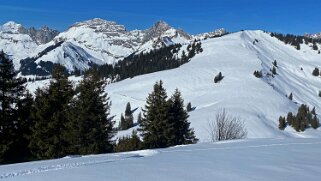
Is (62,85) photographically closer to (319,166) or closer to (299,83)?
(319,166)

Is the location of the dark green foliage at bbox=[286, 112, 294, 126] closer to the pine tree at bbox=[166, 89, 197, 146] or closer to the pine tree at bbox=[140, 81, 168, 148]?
the pine tree at bbox=[166, 89, 197, 146]

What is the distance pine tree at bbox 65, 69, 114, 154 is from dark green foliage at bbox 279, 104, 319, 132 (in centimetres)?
6110

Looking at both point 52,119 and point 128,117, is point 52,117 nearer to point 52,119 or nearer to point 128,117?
point 52,119

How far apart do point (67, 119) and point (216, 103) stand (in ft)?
235

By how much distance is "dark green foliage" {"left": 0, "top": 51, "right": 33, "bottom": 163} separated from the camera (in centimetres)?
3055

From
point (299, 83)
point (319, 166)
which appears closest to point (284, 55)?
point (299, 83)

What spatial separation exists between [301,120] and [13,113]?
251 feet

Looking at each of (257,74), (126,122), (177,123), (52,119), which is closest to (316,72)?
(257,74)

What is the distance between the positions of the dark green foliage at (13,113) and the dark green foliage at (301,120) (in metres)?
66.1

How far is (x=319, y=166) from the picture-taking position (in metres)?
12.3

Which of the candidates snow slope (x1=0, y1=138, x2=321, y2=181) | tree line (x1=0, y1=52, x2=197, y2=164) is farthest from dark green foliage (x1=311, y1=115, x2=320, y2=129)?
snow slope (x1=0, y1=138, x2=321, y2=181)

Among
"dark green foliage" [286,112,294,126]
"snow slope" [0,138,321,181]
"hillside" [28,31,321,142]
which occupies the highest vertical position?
"hillside" [28,31,321,142]

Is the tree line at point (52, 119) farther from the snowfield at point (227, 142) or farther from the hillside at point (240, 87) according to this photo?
the hillside at point (240, 87)

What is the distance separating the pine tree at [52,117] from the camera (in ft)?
99.6
